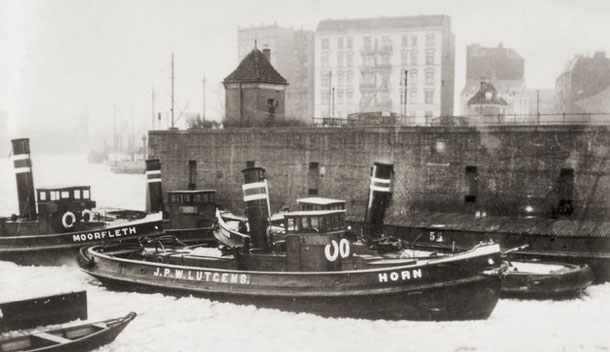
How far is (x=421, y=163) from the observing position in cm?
2628

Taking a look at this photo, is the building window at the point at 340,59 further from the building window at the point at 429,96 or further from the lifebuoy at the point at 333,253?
the lifebuoy at the point at 333,253

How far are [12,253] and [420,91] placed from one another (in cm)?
4081

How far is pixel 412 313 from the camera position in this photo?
1556 cm

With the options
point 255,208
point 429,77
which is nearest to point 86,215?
point 255,208

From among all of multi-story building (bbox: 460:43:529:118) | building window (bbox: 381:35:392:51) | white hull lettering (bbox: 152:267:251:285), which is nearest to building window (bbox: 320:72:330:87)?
building window (bbox: 381:35:392:51)

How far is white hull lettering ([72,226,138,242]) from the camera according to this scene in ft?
73.9

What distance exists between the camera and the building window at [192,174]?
1275 inches

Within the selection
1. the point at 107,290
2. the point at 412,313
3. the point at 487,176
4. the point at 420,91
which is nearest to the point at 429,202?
the point at 487,176

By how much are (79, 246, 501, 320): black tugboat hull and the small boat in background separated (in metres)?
3.76

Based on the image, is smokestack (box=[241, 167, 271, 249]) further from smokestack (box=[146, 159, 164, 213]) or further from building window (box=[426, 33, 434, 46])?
building window (box=[426, 33, 434, 46])

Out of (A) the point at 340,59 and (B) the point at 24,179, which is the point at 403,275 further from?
(A) the point at 340,59

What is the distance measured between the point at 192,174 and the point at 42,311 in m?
18.6

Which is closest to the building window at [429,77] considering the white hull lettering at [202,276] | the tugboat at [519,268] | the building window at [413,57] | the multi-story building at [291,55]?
the building window at [413,57]

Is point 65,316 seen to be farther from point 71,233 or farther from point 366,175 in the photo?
point 366,175
